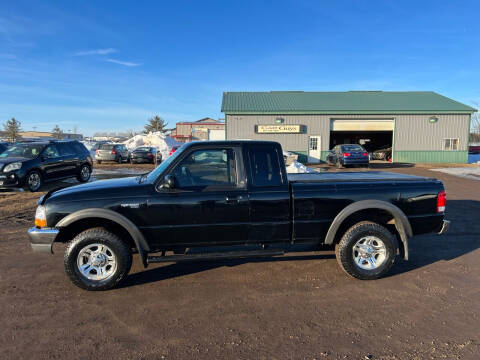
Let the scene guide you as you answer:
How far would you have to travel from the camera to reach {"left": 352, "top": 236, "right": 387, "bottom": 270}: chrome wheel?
163 inches

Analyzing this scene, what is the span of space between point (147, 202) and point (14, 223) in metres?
4.88

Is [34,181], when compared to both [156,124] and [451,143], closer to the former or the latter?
[451,143]

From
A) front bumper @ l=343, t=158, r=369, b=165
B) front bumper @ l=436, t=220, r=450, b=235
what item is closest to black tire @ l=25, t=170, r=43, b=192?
front bumper @ l=436, t=220, r=450, b=235

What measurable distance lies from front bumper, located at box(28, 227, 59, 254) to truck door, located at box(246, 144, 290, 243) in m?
2.40

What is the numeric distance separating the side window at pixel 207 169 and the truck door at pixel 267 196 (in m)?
0.26

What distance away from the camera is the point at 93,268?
386 cm

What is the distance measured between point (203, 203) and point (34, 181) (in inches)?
370

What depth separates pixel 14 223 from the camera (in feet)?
22.3

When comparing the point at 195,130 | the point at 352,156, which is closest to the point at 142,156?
the point at 352,156

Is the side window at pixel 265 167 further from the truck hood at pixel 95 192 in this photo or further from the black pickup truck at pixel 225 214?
the truck hood at pixel 95 192

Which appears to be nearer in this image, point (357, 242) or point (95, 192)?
point (95, 192)

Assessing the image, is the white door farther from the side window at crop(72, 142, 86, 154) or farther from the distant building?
the distant building

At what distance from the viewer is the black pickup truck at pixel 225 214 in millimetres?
3787

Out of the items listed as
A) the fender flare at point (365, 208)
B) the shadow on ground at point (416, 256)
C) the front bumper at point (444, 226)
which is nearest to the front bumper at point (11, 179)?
the shadow on ground at point (416, 256)
